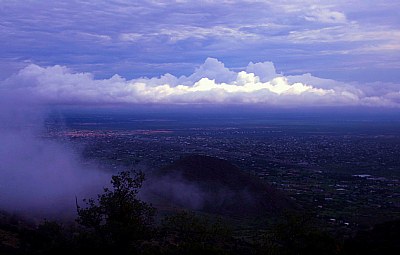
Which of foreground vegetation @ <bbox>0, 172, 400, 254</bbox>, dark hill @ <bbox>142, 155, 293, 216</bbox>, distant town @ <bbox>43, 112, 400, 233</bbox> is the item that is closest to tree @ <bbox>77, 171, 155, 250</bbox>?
foreground vegetation @ <bbox>0, 172, 400, 254</bbox>

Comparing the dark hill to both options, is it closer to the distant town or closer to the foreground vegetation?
the distant town

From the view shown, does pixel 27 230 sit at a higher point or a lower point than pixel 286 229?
lower

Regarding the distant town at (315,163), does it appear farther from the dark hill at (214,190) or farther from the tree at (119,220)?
the tree at (119,220)

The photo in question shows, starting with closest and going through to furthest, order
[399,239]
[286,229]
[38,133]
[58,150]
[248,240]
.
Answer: [286,229] → [399,239] → [248,240] → [58,150] → [38,133]

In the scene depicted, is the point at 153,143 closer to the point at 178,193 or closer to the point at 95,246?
the point at 178,193

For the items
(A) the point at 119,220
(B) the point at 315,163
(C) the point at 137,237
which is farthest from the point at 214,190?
(B) the point at 315,163

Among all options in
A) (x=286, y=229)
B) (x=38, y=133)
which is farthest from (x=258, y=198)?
(x=38, y=133)

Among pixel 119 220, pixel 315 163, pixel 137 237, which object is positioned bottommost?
pixel 315 163

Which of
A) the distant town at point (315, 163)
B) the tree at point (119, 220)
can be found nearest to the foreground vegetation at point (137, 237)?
the tree at point (119, 220)

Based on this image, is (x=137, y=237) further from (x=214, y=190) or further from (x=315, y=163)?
(x=315, y=163)
